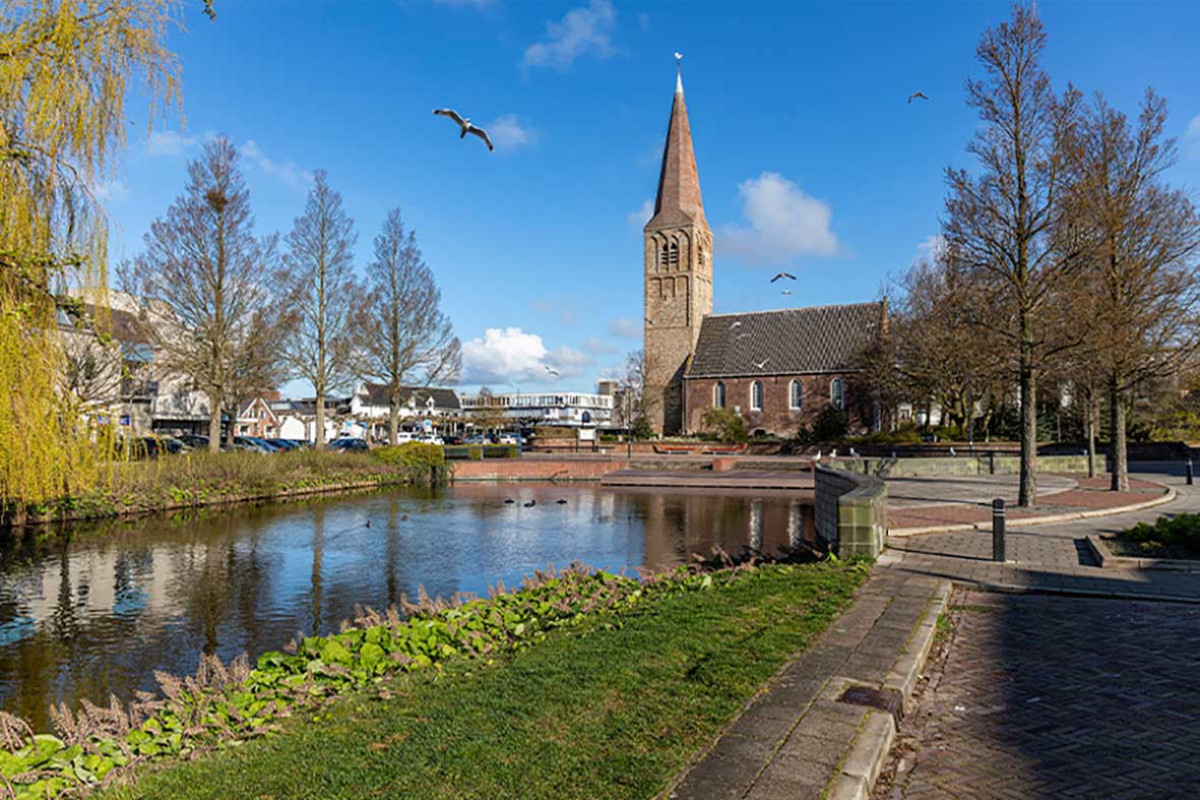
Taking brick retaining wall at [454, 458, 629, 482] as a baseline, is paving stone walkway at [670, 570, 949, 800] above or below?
above

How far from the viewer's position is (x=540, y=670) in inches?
233

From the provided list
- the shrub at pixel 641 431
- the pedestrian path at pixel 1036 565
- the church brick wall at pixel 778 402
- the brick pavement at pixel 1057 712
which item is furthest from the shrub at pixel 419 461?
the church brick wall at pixel 778 402

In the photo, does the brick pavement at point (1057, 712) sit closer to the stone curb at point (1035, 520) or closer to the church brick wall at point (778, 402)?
the stone curb at point (1035, 520)

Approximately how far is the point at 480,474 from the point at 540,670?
30.7 meters

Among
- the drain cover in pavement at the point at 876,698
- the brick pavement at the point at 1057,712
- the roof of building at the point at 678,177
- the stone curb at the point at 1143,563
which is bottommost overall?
the brick pavement at the point at 1057,712

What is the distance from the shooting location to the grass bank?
19469 mm

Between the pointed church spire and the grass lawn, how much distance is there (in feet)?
202

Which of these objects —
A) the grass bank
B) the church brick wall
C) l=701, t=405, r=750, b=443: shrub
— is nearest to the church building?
the church brick wall

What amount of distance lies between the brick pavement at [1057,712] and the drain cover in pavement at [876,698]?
21cm

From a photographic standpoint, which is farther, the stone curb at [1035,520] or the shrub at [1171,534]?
the stone curb at [1035,520]

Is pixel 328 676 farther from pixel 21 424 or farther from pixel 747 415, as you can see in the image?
pixel 747 415

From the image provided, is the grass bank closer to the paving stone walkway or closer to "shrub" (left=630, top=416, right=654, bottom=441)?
the paving stone walkway

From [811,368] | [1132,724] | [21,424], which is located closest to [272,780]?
[21,424]

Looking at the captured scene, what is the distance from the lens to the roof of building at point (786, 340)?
58406 mm
